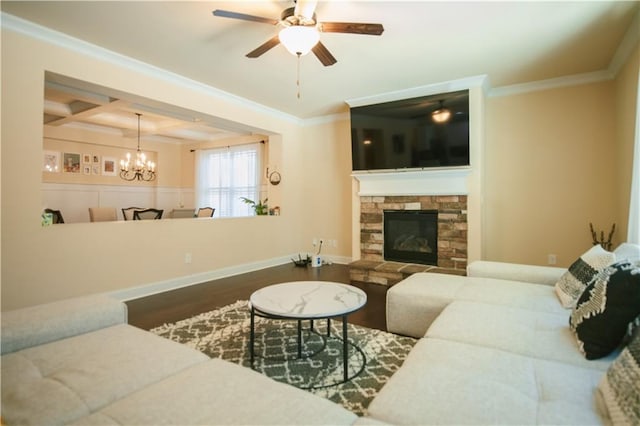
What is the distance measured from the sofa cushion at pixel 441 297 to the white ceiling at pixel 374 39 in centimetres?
219

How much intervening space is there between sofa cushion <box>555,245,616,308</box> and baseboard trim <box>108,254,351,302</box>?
3.64 m

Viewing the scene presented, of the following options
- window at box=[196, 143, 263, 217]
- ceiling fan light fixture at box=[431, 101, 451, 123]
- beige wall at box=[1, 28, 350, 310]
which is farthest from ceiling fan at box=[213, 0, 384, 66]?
window at box=[196, 143, 263, 217]

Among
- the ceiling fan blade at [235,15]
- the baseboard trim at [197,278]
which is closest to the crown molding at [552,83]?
the baseboard trim at [197,278]

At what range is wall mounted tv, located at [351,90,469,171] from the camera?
4.20 metres

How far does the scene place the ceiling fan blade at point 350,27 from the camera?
2381mm

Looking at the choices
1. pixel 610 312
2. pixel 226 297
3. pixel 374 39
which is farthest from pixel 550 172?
pixel 226 297

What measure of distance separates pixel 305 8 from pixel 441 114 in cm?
253

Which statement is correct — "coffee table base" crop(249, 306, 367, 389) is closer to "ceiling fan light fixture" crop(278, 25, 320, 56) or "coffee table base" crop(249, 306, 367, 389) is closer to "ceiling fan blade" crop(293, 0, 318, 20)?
"ceiling fan light fixture" crop(278, 25, 320, 56)

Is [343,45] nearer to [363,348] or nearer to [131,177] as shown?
[363,348]

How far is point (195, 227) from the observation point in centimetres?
441

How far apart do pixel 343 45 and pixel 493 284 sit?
2.55m

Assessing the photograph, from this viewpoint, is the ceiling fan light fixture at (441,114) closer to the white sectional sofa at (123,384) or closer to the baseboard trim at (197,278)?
the baseboard trim at (197,278)

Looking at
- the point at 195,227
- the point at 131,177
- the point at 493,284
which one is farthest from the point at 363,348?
the point at 131,177

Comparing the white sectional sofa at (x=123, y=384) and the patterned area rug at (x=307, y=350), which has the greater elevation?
the white sectional sofa at (x=123, y=384)
